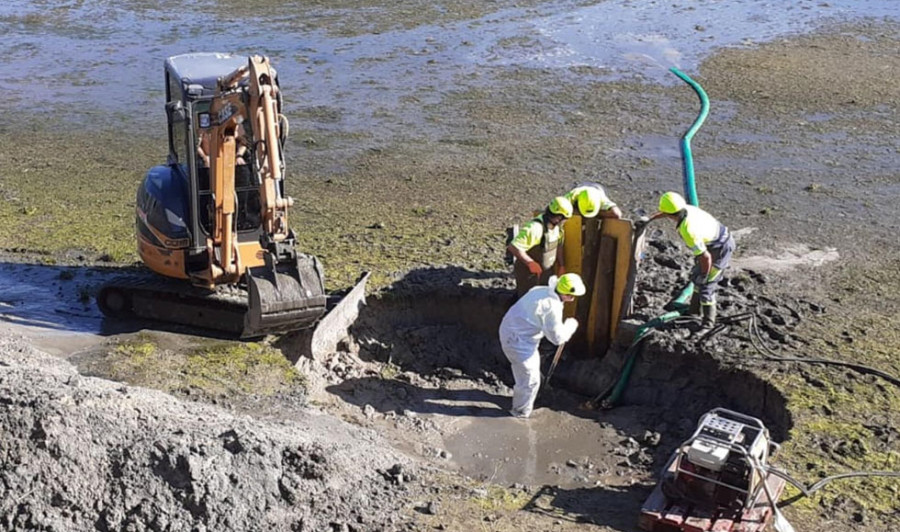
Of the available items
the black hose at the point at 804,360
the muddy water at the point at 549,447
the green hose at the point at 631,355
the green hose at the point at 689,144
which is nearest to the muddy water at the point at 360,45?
the green hose at the point at 689,144

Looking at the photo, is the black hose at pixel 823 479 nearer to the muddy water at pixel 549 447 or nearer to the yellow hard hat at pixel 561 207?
the muddy water at pixel 549 447

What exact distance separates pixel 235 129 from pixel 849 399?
6.14m

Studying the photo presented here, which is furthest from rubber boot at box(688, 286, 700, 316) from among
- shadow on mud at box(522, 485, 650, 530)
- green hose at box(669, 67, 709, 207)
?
green hose at box(669, 67, 709, 207)

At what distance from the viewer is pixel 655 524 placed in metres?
7.62

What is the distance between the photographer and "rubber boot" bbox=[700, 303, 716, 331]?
10453 mm

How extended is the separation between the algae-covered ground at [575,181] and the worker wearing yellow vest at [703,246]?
1.00 metres

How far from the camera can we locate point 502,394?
10.7m

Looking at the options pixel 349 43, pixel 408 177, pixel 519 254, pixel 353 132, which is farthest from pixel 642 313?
pixel 349 43

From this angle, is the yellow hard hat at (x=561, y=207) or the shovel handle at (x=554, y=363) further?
the yellow hard hat at (x=561, y=207)

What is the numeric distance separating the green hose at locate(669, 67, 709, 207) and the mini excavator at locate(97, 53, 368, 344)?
16.7ft

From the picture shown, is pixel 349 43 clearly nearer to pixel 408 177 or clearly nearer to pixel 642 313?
pixel 408 177

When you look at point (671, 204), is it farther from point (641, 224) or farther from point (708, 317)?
point (708, 317)

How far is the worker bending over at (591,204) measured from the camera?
10500 millimetres

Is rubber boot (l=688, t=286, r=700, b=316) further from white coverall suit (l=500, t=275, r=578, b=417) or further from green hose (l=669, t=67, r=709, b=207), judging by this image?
green hose (l=669, t=67, r=709, b=207)
